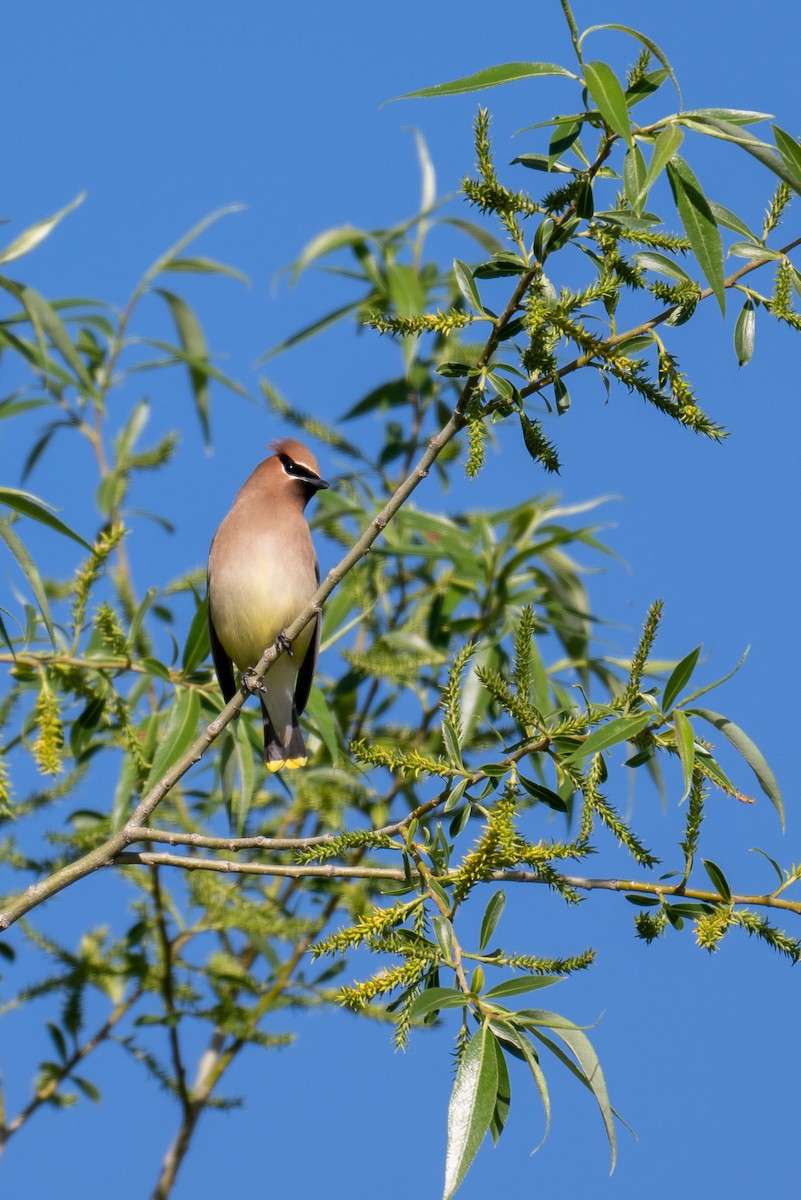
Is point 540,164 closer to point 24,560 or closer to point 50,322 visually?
point 24,560

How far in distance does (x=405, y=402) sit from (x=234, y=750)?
201 cm

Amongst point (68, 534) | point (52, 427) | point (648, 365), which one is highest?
point (52, 427)

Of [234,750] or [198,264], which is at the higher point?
[198,264]

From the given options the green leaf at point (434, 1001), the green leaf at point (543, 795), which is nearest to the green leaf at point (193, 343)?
the green leaf at point (543, 795)

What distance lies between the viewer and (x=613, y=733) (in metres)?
2.47

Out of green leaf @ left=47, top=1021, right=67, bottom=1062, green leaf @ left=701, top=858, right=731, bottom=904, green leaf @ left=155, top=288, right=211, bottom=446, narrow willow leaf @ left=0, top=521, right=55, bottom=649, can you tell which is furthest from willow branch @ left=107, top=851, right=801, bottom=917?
green leaf @ left=155, top=288, right=211, bottom=446

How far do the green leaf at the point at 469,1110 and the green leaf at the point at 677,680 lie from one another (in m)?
0.64

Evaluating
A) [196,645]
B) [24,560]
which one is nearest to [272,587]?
[196,645]

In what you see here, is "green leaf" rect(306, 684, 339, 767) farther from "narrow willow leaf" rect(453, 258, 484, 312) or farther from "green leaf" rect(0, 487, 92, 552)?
"narrow willow leaf" rect(453, 258, 484, 312)

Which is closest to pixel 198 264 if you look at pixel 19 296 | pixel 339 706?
pixel 19 296

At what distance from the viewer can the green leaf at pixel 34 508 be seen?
116 inches

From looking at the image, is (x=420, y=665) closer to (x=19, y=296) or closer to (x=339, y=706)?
(x=339, y=706)

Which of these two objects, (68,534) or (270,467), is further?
(270,467)

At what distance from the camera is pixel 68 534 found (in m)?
3.04
